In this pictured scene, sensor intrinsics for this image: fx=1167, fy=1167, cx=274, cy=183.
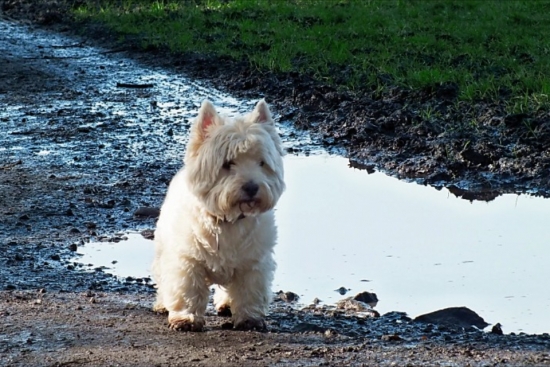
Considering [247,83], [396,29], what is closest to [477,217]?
[247,83]

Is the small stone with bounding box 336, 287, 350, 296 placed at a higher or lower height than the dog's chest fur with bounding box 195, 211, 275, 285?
higher

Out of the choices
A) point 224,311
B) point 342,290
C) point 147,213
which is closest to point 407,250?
point 342,290

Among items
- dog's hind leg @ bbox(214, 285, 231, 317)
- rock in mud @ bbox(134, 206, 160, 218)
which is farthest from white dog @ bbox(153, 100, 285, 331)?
rock in mud @ bbox(134, 206, 160, 218)

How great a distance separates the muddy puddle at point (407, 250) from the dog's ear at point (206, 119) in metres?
1.65

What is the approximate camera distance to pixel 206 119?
6.95 m

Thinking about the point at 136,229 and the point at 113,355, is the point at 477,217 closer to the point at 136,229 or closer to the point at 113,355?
the point at 136,229

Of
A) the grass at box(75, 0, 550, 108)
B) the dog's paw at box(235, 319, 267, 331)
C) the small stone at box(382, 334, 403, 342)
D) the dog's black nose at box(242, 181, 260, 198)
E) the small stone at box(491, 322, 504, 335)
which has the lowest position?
the small stone at box(382, 334, 403, 342)

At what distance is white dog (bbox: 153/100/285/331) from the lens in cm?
670

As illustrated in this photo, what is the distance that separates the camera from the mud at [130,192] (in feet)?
21.6

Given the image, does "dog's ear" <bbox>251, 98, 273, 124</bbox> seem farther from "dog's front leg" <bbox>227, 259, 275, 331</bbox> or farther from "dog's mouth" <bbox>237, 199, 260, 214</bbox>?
"dog's front leg" <bbox>227, 259, 275, 331</bbox>

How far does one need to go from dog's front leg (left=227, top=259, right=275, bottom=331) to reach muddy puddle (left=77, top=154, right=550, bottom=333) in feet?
3.07

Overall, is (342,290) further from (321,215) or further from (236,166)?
(321,215)

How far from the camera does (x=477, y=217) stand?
10.1 meters

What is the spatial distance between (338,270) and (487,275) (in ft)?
3.58
